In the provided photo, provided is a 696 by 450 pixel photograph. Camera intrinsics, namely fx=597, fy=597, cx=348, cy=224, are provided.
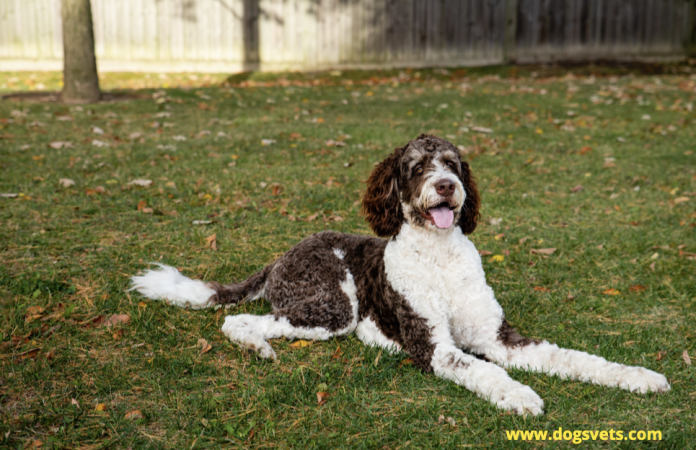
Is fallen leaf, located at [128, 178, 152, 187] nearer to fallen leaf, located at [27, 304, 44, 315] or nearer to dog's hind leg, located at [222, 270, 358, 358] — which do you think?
fallen leaf, located at [27, 304, 44, 315]

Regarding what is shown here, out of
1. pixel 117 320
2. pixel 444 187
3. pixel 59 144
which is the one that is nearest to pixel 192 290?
pixel 117 320

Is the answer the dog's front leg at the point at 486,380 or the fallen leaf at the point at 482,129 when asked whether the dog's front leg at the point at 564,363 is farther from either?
the fallen leaf at the point at 482,129

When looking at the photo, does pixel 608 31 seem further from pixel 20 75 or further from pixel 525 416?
pixel 525 416

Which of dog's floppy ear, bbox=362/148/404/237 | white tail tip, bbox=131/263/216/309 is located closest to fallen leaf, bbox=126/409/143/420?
white tail tip, bbox=131/263/216/309

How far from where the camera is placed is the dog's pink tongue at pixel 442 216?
11.8 ft

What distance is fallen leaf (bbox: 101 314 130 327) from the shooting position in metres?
4.26

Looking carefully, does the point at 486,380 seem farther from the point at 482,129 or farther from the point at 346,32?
the point at 346,32

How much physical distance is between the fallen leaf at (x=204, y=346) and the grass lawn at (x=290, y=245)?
0.01m

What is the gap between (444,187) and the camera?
3.52 metres

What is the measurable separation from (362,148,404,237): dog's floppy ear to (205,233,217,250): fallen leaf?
88.4 inches

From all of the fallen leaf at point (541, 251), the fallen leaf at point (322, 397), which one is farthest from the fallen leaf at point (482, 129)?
the fallen leaf at point (322, 397)

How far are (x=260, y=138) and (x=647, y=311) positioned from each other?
21.6ft

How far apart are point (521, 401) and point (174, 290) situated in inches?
102

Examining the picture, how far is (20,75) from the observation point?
14.6 meters
